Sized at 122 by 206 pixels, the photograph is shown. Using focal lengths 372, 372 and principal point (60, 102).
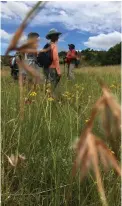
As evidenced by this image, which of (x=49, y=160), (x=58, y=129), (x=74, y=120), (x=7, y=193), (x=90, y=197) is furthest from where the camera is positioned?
(x=74, y=120)

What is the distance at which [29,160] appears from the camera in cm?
160

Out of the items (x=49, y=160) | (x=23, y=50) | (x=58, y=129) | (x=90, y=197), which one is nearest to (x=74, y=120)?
(x=58, y=129)

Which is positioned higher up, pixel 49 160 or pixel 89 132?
pixel 89 132

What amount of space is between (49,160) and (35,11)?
1323mm

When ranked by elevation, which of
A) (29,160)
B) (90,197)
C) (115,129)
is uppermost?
(115,129)

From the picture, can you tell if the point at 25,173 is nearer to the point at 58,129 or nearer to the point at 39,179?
the point at 39,179

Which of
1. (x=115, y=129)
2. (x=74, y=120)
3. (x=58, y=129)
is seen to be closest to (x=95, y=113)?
(x=115, y=129)

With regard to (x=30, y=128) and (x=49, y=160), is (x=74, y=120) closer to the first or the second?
(x=30, y=128)

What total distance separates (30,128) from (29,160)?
0.27 meters

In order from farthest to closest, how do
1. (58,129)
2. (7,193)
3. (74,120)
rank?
(74,120)
(58,129)
(7,193)

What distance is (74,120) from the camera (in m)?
2.01

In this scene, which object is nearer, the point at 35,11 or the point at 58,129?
the point at 35,11

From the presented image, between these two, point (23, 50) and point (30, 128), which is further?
point (30, 128)

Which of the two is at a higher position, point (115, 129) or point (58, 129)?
point (115, 129)
